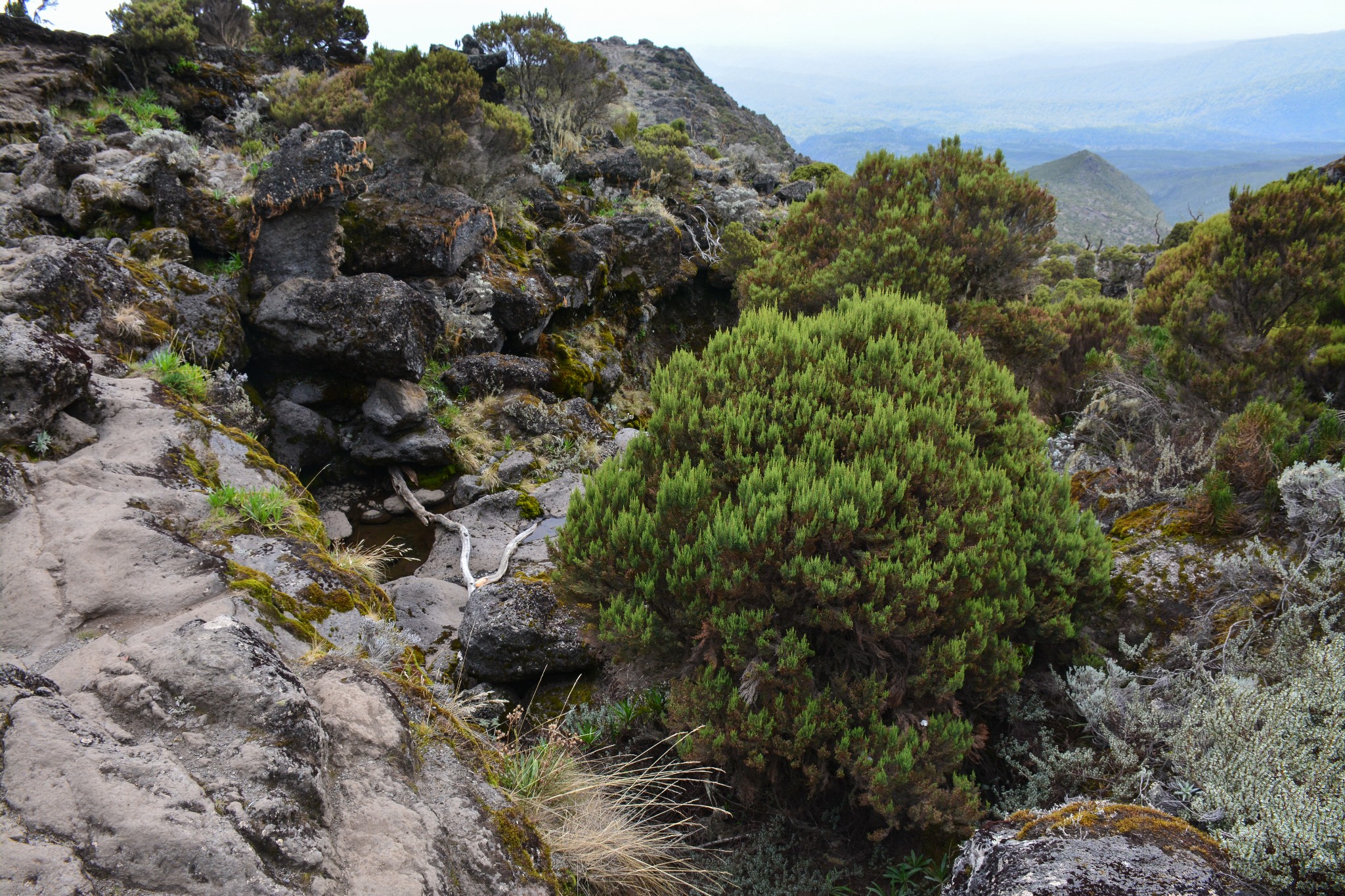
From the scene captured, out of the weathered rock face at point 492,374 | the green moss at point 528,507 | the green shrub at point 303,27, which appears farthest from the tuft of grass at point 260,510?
the green shrub at point 303,27

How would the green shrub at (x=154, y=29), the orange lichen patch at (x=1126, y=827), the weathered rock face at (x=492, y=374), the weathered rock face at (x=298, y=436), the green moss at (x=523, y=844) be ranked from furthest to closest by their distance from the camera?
1. the green shrub at (x=154, y=29)
2. the weathered rock face at (x=492, y=374)
3. the weathered rock face at (x=298, y=436)
4. the green moss at (x=523, y=844)
5. the orange lichen patch at (x=1126, y=827)

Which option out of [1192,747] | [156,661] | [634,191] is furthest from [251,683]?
[634,191]

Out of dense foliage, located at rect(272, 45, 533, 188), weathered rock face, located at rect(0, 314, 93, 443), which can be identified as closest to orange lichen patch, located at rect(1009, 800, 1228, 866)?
weathered rock face, located at rect(0, 314, 93, 443)

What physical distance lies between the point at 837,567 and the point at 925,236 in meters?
5.92

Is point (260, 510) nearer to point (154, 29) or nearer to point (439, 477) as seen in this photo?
point (439, 477)

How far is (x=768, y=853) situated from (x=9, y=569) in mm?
3950

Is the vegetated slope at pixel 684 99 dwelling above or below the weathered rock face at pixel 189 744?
above

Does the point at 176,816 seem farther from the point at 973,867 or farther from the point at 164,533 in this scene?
the point at 973,867

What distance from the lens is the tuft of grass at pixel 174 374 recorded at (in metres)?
5.48

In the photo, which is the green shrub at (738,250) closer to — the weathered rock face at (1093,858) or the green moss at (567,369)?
the green moss at (567,369)

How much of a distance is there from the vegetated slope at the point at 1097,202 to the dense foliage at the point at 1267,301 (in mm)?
58321

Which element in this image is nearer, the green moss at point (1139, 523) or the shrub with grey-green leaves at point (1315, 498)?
the shrub with grey-green leaves at point (1315, 498)

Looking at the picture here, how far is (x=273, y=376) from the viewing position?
8.77 metres

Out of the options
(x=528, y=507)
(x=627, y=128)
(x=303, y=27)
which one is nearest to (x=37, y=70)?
(x=303, y=27)
